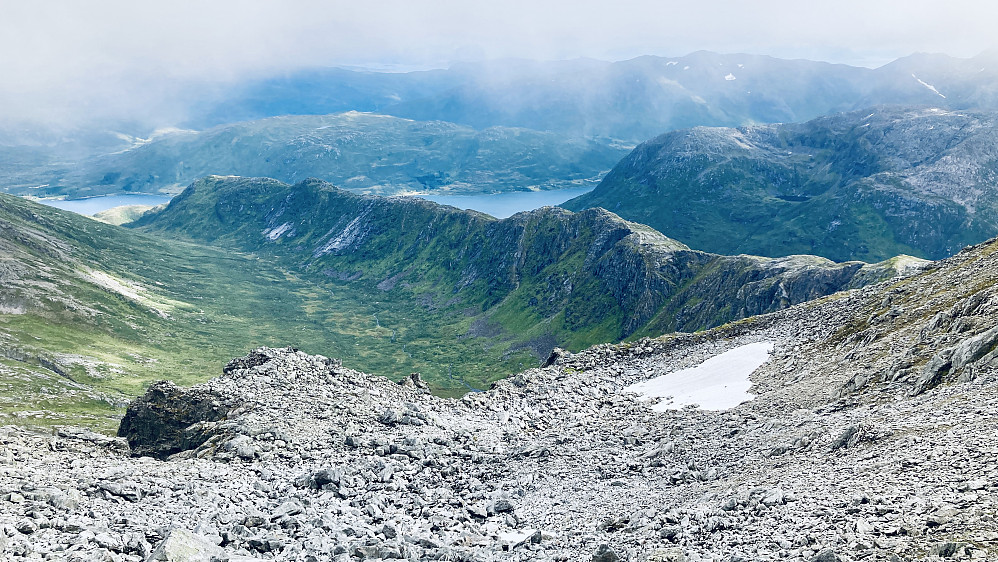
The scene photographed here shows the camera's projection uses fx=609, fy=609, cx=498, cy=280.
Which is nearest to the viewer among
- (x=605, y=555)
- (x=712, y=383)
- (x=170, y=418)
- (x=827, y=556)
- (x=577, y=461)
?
(x=827, y=556)

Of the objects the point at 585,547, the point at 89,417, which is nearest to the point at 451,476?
the point at 585,547

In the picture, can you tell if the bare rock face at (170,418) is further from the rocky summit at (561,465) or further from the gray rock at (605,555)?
the gray rock at (605,555)

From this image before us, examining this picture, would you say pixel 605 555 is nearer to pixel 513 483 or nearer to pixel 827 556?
pixel 827 556

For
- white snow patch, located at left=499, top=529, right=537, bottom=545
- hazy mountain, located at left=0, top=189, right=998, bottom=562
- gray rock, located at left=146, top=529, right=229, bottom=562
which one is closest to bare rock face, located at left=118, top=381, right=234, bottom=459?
hazy mountain, located at left=0, top=189, right=998, bottom=562

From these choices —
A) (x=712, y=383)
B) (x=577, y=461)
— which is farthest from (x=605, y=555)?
(x=712, y=383)

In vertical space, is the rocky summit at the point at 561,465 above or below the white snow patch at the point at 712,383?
above

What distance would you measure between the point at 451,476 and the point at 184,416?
981 inches

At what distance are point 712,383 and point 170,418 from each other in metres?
45.0

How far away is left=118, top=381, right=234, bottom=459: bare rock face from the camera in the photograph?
142 feet

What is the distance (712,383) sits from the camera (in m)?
53.7

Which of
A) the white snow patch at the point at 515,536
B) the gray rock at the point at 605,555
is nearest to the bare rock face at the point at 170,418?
the white snow patch at the point at 515,536

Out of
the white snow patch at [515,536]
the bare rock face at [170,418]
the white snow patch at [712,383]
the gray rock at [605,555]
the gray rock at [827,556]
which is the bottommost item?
the white snow patch at [712,383]

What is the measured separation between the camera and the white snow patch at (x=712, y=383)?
4909 cm

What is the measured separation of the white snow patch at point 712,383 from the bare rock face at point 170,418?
34.7 meters
